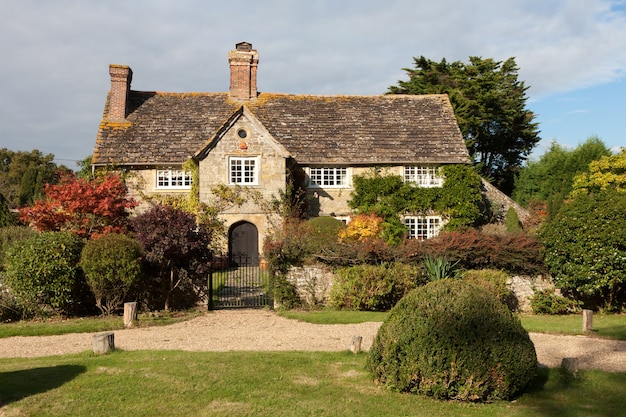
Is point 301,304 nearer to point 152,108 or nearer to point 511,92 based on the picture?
point 152,108

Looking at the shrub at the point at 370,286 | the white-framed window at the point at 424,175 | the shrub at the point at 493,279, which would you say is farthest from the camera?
the white-framed window at the point at 424,175

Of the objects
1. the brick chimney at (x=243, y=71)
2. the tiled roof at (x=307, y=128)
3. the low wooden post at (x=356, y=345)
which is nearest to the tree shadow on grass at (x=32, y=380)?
the low wooden post at (x=356, y=345)

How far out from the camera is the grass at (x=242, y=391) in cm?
704

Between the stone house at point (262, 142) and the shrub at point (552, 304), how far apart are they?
10.1 m

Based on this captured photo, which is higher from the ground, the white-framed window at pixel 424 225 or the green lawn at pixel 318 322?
the white-framed window at pixel 424 225

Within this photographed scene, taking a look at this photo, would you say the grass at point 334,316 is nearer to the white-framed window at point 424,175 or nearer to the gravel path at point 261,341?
the gravel path at point 261,341

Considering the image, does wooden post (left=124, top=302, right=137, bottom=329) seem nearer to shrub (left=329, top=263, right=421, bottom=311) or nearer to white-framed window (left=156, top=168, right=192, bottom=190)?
shrub (left=329, top=263, right=421, bottom=311)

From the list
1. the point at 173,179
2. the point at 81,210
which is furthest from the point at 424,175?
the point at 81,210

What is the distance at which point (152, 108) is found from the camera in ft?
94.1

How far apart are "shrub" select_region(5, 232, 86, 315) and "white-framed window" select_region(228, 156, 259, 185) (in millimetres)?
10274

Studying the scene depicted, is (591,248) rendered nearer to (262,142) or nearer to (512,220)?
(512,220)

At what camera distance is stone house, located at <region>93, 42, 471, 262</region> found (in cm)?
2434

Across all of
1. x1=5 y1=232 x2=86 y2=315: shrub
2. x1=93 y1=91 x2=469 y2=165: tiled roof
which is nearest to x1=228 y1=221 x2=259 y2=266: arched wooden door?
x1=93 y1=91 x2=469 y2=165: tiled roof

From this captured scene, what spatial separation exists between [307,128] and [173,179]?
7.38 m
